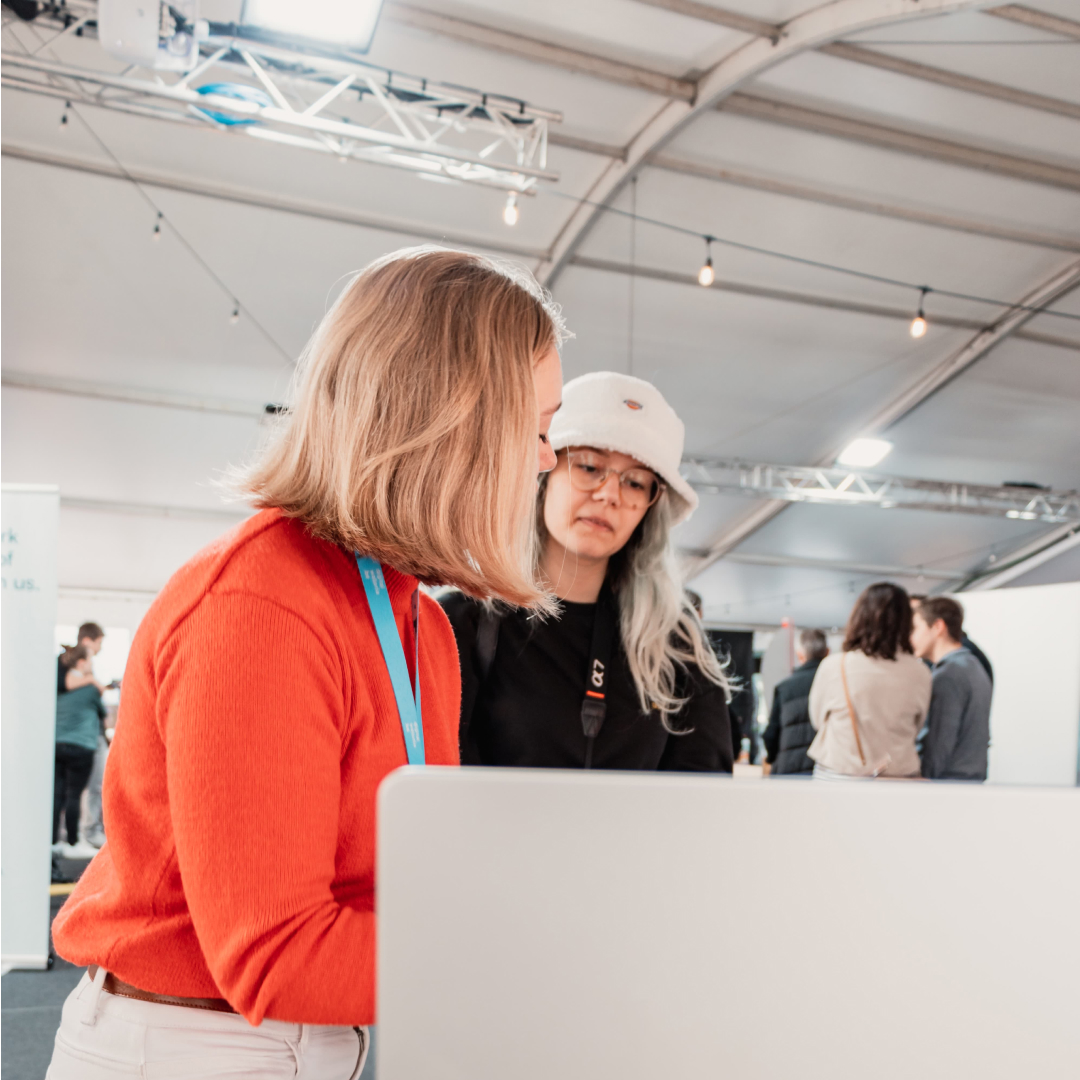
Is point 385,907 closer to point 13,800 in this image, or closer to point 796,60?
point 13,800

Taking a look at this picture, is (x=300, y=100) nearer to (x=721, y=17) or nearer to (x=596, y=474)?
(x=721, y=17)

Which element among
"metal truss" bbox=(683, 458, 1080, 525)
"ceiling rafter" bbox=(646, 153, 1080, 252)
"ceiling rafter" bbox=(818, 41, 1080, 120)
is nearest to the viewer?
"ceiling rafter" bbox=(818, 41, 1080, 120)

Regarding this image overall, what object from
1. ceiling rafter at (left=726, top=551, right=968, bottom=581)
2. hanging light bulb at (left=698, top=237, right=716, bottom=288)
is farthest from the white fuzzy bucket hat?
ceiling rafter at (left=726, top=551, right=968, bottom=581)

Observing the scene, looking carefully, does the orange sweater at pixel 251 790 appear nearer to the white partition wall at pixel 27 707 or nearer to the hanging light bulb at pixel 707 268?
the white partition wall at pixel 27 707

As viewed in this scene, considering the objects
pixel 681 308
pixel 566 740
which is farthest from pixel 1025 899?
pixel 681 308

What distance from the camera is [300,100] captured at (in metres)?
5.14

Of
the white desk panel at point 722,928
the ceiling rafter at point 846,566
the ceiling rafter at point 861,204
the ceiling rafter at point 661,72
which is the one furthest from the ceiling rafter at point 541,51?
the ceiling rafter at point 846,566

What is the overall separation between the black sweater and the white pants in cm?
65

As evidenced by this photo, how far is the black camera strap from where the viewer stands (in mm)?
1302

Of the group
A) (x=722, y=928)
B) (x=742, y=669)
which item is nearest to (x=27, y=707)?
(x=722, y=928)

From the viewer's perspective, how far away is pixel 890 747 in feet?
11.1

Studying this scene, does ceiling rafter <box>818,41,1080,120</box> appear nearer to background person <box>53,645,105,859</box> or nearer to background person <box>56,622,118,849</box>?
background person <box>56,622,118,849</box>

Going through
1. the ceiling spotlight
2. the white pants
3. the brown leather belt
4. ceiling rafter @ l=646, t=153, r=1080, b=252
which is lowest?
the white pants

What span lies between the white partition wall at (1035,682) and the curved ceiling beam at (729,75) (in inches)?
113
